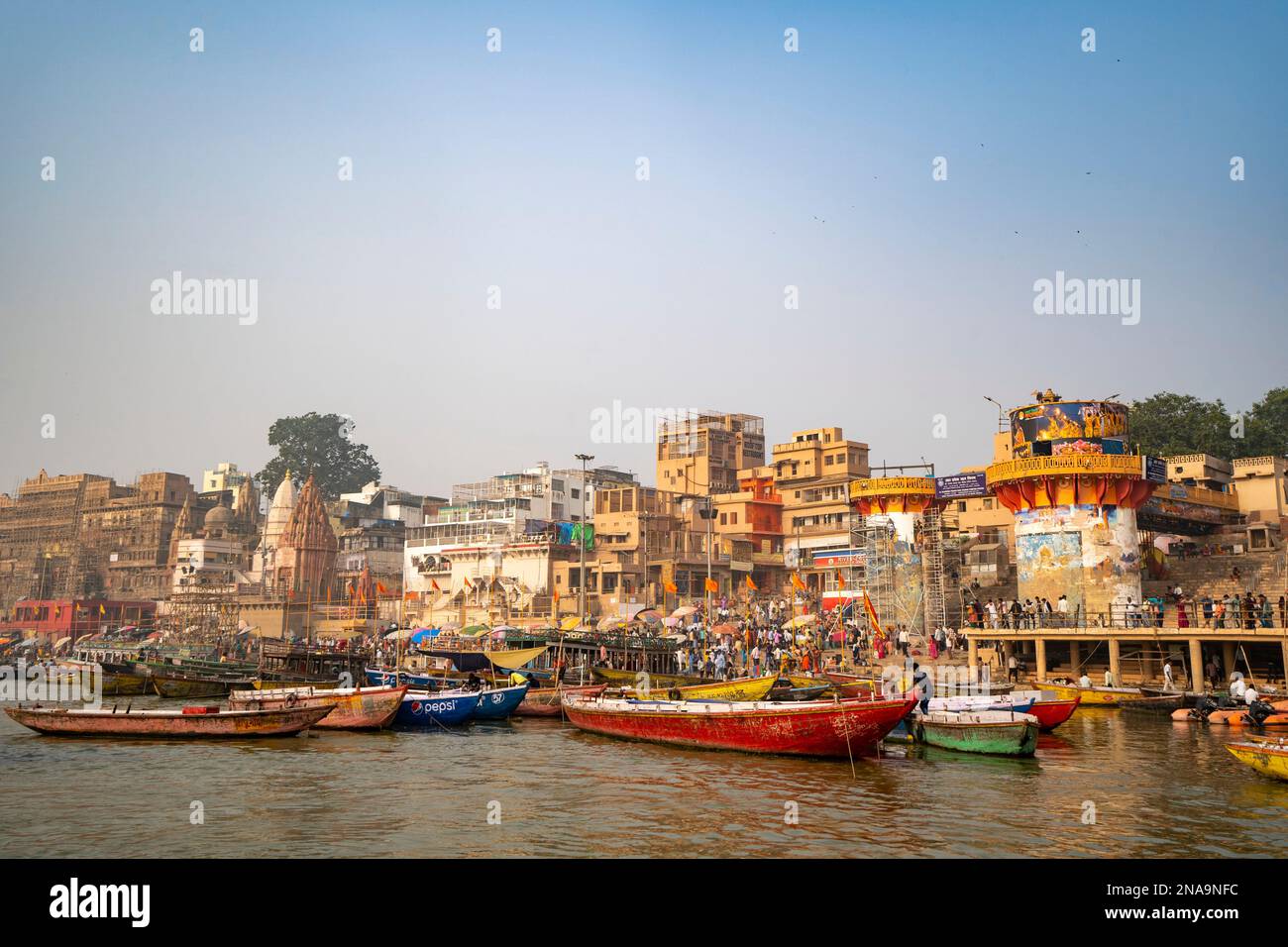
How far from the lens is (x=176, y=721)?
27750 millimetres

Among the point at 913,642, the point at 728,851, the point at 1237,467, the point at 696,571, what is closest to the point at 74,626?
the point at 696,571

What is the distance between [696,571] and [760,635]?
2001 centimetres

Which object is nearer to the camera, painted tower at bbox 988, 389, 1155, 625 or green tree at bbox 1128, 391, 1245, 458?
painted tower at bbox 988, 389, 1155, 625

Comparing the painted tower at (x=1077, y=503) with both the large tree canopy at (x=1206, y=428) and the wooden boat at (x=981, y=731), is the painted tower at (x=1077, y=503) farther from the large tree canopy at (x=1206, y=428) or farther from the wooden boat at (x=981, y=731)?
the large tree canopy at (x=1206, y=428)

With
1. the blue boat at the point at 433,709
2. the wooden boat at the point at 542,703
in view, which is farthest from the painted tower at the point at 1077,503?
the blue boat at the point at 433,709

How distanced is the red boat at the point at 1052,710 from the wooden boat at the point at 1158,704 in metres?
7.12

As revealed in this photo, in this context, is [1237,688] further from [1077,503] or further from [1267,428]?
[1267,428]

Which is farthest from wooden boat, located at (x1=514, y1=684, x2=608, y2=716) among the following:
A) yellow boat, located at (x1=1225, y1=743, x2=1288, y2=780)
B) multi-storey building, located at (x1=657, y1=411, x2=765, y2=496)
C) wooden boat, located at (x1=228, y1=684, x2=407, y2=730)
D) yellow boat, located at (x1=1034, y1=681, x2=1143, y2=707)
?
multi-storey building, located at (x1=657, y1=411, x2=765, y2=496)

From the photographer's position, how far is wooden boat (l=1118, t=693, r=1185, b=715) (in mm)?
32938

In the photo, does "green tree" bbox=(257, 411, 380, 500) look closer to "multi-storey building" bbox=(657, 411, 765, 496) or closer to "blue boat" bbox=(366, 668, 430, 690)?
"multi-storey building" bbox=(657, 411, 765, 496)

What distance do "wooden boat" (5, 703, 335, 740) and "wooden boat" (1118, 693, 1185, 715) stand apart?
89.3ft

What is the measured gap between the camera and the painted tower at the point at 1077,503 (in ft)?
140
